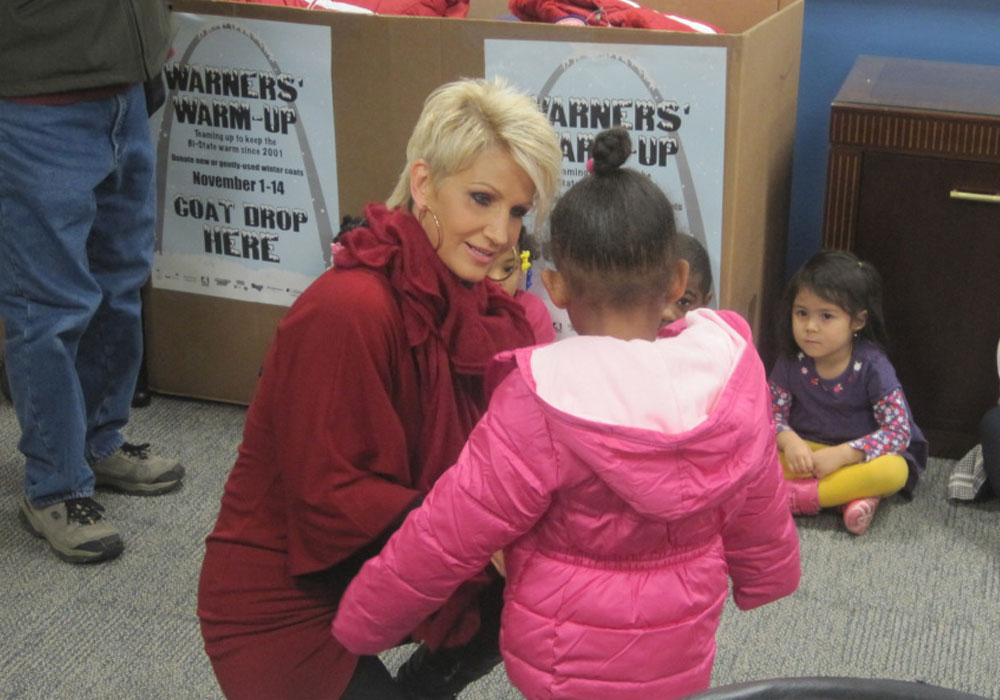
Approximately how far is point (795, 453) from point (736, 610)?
0.41 metres

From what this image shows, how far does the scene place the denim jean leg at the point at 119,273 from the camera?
6.82 feet

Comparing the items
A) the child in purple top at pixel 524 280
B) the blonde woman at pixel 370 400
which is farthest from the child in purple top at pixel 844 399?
the blonde woman at pixel 370 400

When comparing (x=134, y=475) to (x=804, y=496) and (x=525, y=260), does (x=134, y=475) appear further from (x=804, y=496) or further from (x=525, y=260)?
(x=804, y=496)

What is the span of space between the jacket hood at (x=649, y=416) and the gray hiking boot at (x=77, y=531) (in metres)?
1.28

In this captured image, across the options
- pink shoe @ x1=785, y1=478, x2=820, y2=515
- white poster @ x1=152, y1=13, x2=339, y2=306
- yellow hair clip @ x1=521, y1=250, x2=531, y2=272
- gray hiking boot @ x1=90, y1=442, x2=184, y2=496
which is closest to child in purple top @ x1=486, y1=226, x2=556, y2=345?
yellow hair clip @ x1=521, y1=250, x2=531, y2=272

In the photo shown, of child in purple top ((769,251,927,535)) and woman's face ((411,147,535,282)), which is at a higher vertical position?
woman's face ((411,147,535,282))

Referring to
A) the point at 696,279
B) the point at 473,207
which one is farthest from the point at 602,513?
the point at 696,279

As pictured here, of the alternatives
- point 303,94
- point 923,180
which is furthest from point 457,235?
point 923,180

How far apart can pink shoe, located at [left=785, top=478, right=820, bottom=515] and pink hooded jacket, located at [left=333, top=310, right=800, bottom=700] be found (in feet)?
3.53

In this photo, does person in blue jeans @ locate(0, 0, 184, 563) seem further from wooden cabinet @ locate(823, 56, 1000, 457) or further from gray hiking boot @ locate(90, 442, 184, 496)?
wooden cabinet @ locate(823, 56, 1000, 457)

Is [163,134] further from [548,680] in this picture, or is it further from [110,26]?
[548,680]

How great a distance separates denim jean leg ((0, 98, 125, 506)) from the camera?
192 centimetres

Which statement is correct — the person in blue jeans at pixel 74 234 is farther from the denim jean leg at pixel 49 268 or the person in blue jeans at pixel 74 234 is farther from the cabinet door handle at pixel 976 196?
the cabinet door handle at pixel 976 196

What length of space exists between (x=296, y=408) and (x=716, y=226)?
1.13 m
